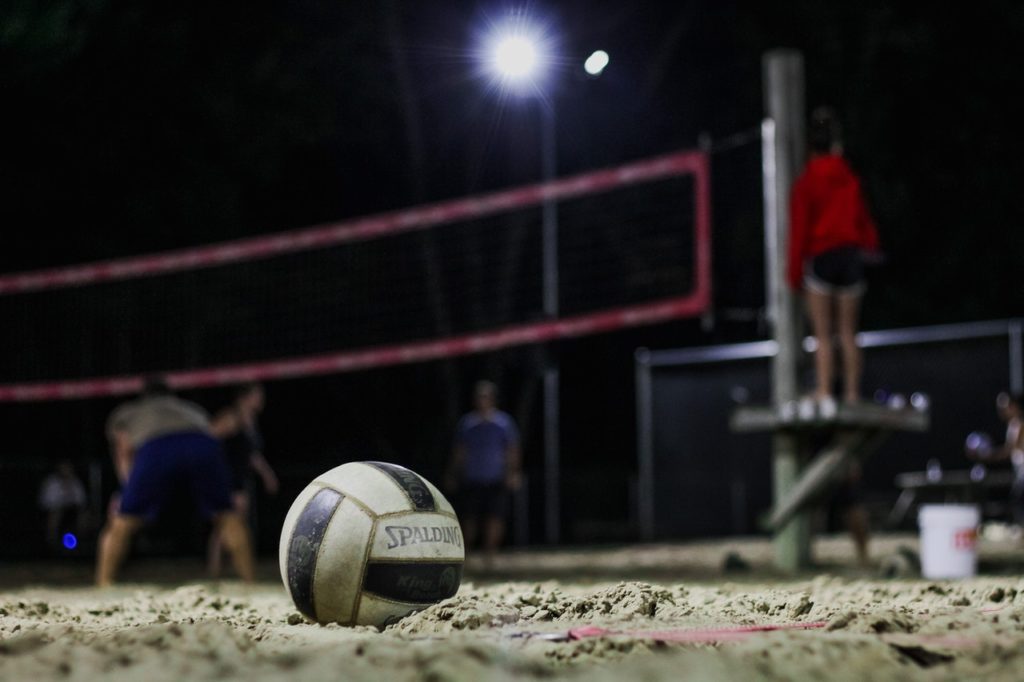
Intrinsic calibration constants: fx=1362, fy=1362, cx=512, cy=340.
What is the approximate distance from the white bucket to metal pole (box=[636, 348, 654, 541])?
34.4 feet

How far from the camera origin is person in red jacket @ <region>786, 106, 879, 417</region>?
8562 mm

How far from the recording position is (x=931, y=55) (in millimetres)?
24078

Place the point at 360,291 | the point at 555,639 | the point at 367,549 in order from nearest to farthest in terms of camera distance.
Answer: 1. the point at 555,639
2. the point at 367,549
3. the point at 360,291

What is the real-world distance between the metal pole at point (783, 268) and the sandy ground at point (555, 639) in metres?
3.00

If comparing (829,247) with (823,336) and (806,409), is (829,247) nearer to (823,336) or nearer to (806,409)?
(823,336)

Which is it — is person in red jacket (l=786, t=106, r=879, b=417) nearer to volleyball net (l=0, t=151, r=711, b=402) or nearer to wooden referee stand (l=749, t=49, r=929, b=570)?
wooden referee stand (l=749, t=49, r=929, b=570)

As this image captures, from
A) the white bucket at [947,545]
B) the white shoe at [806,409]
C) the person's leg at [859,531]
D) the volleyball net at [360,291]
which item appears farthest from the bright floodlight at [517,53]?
the white bucket at [947,545]

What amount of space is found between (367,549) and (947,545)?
510 centimetres

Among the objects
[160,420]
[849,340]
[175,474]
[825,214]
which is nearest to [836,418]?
[849,340]

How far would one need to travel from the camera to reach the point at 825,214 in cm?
861

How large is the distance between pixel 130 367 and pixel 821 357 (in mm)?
9846

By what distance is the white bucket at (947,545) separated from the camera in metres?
8.52

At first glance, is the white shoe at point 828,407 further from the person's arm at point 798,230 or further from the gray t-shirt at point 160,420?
the gray t-shirt at point 160,420

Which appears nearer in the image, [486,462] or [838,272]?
[838,272]
